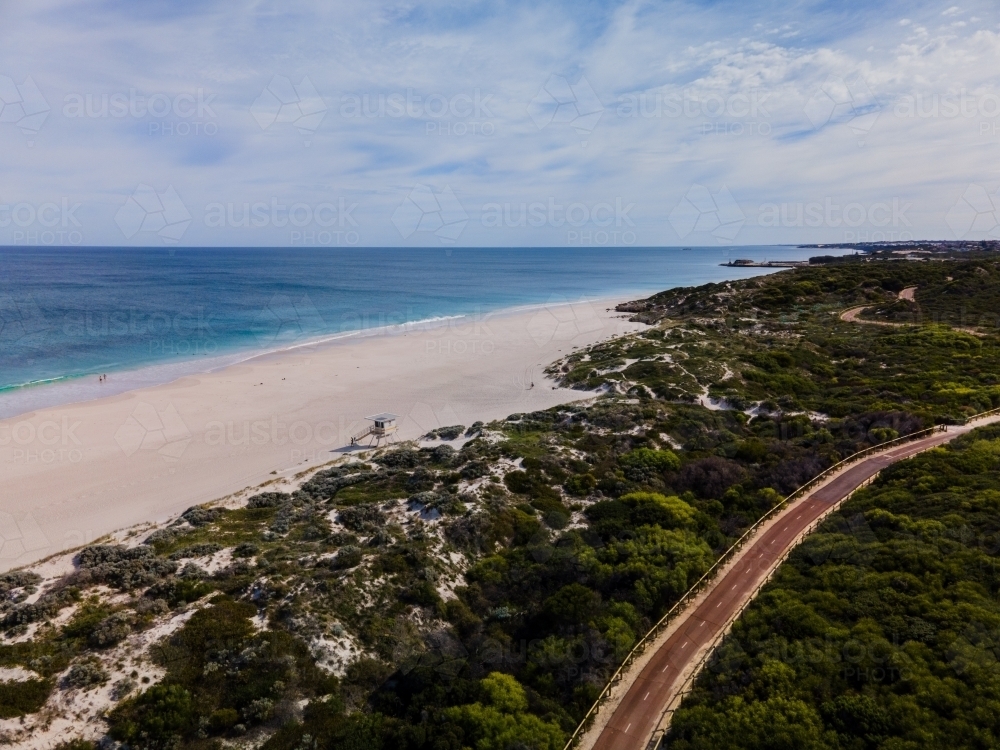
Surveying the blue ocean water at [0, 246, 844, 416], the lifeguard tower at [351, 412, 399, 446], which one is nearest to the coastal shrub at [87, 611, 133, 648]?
the lifeguard tower at [351, 412, 399, 446]

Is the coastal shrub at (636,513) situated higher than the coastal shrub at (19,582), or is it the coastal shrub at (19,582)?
the coastal shrub at (19,582)

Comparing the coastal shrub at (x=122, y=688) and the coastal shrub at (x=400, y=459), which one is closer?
the coastal shrub at (x=122, y=688)

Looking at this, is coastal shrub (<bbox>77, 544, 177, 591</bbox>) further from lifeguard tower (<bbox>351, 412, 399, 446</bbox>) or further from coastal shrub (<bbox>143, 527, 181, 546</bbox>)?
lifeguard tower (<bbox>351, 412, 399, 446</bbox>)

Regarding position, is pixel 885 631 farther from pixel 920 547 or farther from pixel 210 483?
pixel 210 483

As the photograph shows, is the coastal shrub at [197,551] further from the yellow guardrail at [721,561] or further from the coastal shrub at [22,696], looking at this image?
the yellow guardrail at [721,561]

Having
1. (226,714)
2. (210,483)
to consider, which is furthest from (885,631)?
(210,483)

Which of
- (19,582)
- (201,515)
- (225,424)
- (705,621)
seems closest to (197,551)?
(201,515)

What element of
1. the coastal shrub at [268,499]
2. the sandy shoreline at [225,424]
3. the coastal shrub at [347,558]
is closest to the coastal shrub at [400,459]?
the sandy shoreline at [225,424]
